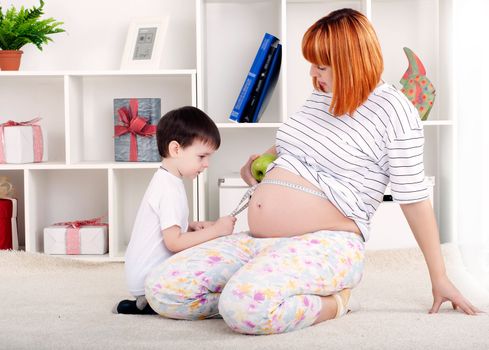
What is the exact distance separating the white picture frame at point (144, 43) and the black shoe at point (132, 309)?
1150 mm

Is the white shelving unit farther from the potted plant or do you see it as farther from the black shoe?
the black shoe

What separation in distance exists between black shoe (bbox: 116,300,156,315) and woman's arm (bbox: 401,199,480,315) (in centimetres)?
60

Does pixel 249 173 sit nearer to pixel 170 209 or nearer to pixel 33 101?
pixel 170 209

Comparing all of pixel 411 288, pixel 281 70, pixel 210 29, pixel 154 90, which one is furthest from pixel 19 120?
pixel 411 288

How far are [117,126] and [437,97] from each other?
1.19 m

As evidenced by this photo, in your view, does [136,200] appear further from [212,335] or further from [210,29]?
[212,335]

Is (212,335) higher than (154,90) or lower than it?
lower

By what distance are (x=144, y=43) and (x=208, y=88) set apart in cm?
30

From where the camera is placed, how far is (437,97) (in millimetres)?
2846

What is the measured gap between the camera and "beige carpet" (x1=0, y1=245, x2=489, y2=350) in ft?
4.53

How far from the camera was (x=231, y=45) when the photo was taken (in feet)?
9.41

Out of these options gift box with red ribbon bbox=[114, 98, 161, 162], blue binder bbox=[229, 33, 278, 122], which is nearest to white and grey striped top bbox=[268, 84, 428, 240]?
blue binder bbox=[229, 33, 278, 122]

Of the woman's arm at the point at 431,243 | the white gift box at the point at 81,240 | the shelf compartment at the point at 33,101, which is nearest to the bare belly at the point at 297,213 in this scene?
the woman's arm at the point at 431,243

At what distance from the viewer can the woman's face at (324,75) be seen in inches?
63.5
